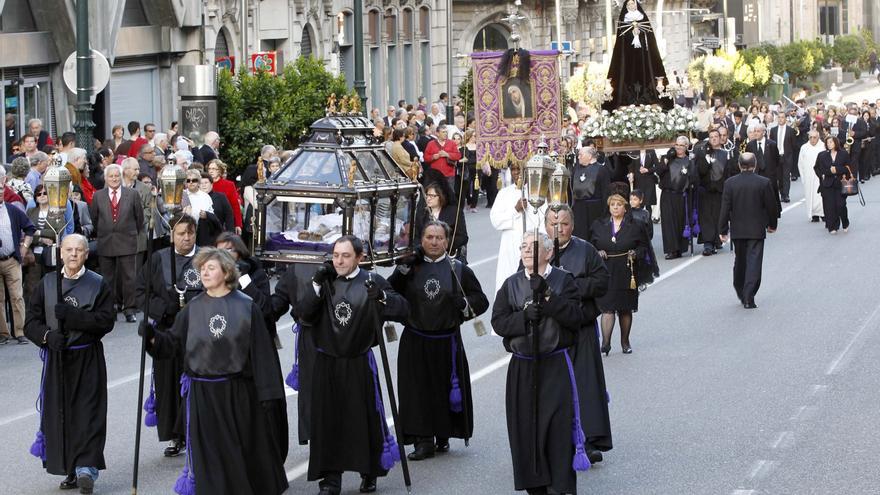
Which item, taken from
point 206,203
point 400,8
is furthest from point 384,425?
point 400,8

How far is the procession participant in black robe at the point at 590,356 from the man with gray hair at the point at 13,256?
23.0 feet

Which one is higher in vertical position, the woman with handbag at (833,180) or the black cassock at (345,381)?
the woman with handbag at (833,180)

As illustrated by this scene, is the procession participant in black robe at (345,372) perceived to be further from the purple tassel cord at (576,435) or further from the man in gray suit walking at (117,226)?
the man in gray suit walking at (117,226)

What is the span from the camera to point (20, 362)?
645 inches

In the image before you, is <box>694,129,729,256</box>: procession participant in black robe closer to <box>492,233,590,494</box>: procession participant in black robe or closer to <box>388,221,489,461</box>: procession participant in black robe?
<box>388,221,489,461</box>: procession participant in black robe

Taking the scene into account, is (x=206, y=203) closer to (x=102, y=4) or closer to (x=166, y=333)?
(x=166, y=333)

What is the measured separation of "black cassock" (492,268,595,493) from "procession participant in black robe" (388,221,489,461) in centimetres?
129

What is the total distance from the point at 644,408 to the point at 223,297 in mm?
4663

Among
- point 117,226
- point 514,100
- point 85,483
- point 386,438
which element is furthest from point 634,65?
point 85,483

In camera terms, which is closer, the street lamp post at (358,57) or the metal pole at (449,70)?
the street lamp post at (358,57)

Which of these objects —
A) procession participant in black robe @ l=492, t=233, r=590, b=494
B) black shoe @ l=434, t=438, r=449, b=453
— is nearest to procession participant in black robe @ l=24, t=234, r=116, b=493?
black shoe @ l=434, t=438, r=449, b=453

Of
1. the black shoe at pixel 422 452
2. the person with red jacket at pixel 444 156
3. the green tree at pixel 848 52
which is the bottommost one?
the black shoe at pixel 422 452

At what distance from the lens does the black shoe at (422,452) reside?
1224 centimetres

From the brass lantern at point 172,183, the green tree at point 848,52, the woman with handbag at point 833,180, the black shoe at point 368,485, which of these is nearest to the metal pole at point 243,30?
the woman with handbag at point 833,180
